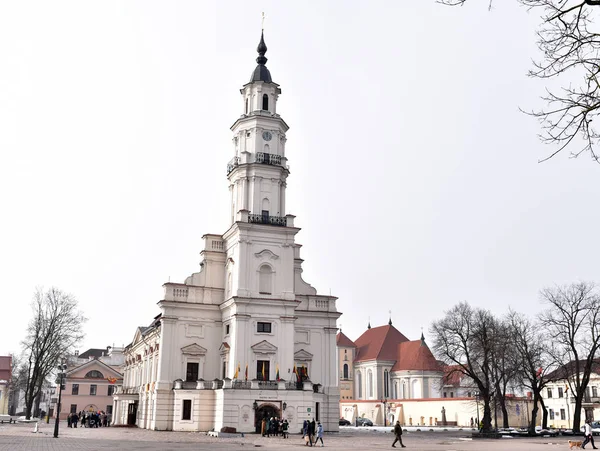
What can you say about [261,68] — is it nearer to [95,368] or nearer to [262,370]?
[262,370]

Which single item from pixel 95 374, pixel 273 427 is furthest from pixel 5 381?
pixel 273 427

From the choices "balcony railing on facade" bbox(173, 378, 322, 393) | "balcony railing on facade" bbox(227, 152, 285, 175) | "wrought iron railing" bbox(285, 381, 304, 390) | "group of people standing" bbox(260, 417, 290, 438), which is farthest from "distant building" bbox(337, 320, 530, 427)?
"balcony railing on facade" bbox(227, 152, 285, 175)

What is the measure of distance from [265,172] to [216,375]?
1817cm

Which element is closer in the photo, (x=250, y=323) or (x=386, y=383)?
(x=250, y=323)

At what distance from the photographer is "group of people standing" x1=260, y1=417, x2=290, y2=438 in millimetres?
43906

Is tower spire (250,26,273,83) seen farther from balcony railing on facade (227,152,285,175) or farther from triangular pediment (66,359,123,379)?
triangular pediment (66,359,123,379)

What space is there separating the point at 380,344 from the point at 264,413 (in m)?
59.9

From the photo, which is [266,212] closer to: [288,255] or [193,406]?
[288,255]

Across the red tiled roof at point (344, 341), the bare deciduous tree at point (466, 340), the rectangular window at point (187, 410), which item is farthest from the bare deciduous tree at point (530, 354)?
the red tiled roof at point (344, 341)

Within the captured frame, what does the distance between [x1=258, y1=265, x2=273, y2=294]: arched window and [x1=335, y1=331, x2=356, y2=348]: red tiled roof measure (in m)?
58.3

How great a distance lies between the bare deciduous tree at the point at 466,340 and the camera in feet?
170

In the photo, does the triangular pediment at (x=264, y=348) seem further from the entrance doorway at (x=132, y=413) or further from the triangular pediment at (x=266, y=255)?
the entrance doorway at (x=132, y=413)

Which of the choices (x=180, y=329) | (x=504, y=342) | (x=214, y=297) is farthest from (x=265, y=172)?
(x=504, y=342)

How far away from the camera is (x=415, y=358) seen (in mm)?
97000
